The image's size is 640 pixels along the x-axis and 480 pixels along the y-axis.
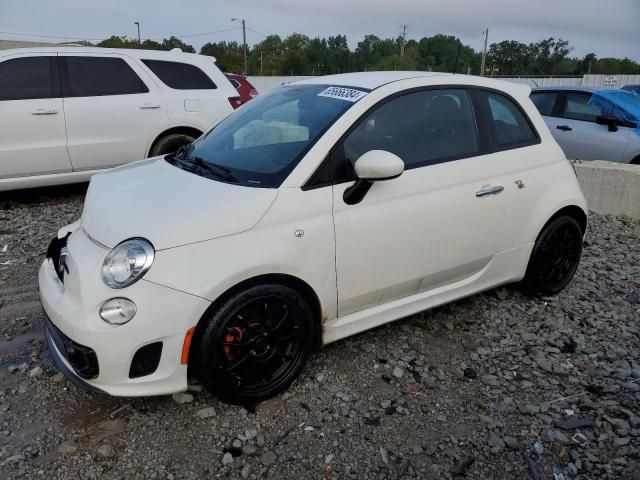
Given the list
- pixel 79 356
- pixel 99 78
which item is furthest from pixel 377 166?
pixel 99 78

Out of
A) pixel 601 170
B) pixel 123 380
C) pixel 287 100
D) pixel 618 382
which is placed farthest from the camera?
pixel 601 170

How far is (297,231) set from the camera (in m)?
2.75

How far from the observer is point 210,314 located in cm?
256

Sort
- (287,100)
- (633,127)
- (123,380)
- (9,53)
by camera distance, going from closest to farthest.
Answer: (123,380)
(287,100)
(9,53)
(633,127)

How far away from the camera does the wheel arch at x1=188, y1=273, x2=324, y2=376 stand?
2.56 metres

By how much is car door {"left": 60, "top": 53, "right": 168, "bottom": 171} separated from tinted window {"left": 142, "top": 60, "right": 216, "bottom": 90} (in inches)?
7.6

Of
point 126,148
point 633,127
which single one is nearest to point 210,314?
point 126,148

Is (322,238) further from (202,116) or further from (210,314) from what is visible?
(202,116)

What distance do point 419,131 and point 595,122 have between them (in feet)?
19.2

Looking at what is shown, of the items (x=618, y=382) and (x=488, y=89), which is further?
(x=488, y=89)

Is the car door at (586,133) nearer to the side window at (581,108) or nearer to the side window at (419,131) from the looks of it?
the side window at (581,108)

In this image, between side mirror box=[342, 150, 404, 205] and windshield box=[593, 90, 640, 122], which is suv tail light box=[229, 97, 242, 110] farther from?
windshield box=[593, 90, 640, 122]

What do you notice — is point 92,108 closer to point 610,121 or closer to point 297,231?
point 297,231

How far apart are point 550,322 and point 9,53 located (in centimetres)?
638
